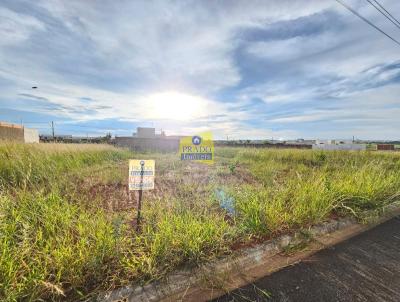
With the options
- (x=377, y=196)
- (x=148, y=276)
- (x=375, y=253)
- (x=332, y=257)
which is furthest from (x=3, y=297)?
(x=377, y=196)

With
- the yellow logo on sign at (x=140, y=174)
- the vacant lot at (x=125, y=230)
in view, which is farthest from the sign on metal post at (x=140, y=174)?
the vacant lot at (x=125, y=230)

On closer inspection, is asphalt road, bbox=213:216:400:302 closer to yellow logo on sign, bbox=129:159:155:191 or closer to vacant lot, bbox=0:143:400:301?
vacant lot, bbox=0:143:400:301

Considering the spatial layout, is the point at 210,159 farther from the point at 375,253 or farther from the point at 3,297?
the point at 3,297

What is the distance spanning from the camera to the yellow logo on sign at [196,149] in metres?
5.05

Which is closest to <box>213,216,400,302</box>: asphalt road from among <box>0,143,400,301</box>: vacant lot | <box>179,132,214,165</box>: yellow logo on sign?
<box>0,143,400,301</box>: vacant lot

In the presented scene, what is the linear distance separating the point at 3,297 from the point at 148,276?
1.03m

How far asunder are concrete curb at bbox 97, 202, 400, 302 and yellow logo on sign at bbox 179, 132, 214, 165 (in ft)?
8.68

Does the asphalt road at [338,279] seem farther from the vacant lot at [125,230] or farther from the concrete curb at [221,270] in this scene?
the vacant lot at [125,230]

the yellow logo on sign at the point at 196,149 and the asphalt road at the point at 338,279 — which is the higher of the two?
the yellow logo on sign at the point at 196,149

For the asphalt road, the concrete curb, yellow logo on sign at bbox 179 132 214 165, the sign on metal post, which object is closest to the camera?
the concrete curb

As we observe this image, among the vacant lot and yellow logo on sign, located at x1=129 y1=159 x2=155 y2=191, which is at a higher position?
yellow logo on sign, located at x1=129 y1=159 x2=155 y2=191

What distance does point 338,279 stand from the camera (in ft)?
7.35

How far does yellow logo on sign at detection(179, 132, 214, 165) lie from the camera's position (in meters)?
5.05

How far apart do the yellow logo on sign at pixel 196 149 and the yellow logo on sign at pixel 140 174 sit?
2.00 meters
